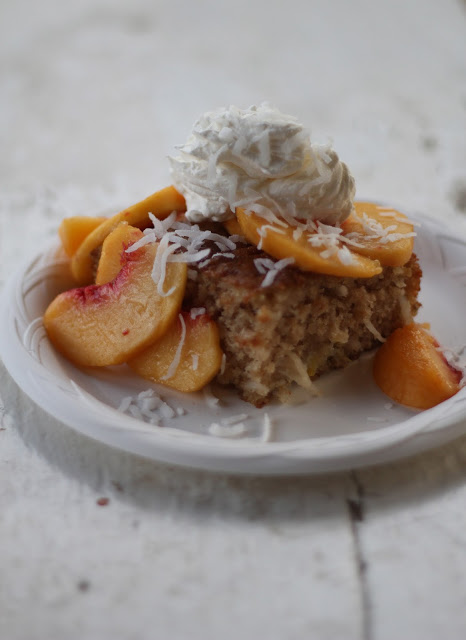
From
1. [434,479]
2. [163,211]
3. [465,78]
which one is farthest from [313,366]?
[465,78]

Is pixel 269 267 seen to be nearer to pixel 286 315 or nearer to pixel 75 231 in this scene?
pixel 286 315

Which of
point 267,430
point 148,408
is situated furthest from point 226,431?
point 148,408

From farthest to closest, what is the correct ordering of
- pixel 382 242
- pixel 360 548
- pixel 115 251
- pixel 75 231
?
pixel 75 231 < pixel 115 251 < pixel 382 242 < pixel 360 548

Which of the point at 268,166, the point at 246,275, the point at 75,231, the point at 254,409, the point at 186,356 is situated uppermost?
the point at 268,166

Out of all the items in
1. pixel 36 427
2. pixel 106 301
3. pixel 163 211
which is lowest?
pixel 36 427

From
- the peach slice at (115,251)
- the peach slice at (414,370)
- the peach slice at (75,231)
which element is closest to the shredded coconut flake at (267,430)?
the peach slice at (414,370)

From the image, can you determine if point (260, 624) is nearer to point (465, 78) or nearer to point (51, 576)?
point (51, 576)

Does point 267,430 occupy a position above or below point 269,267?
below

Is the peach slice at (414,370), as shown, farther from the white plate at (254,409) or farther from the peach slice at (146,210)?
the peach slice at (146,210)
